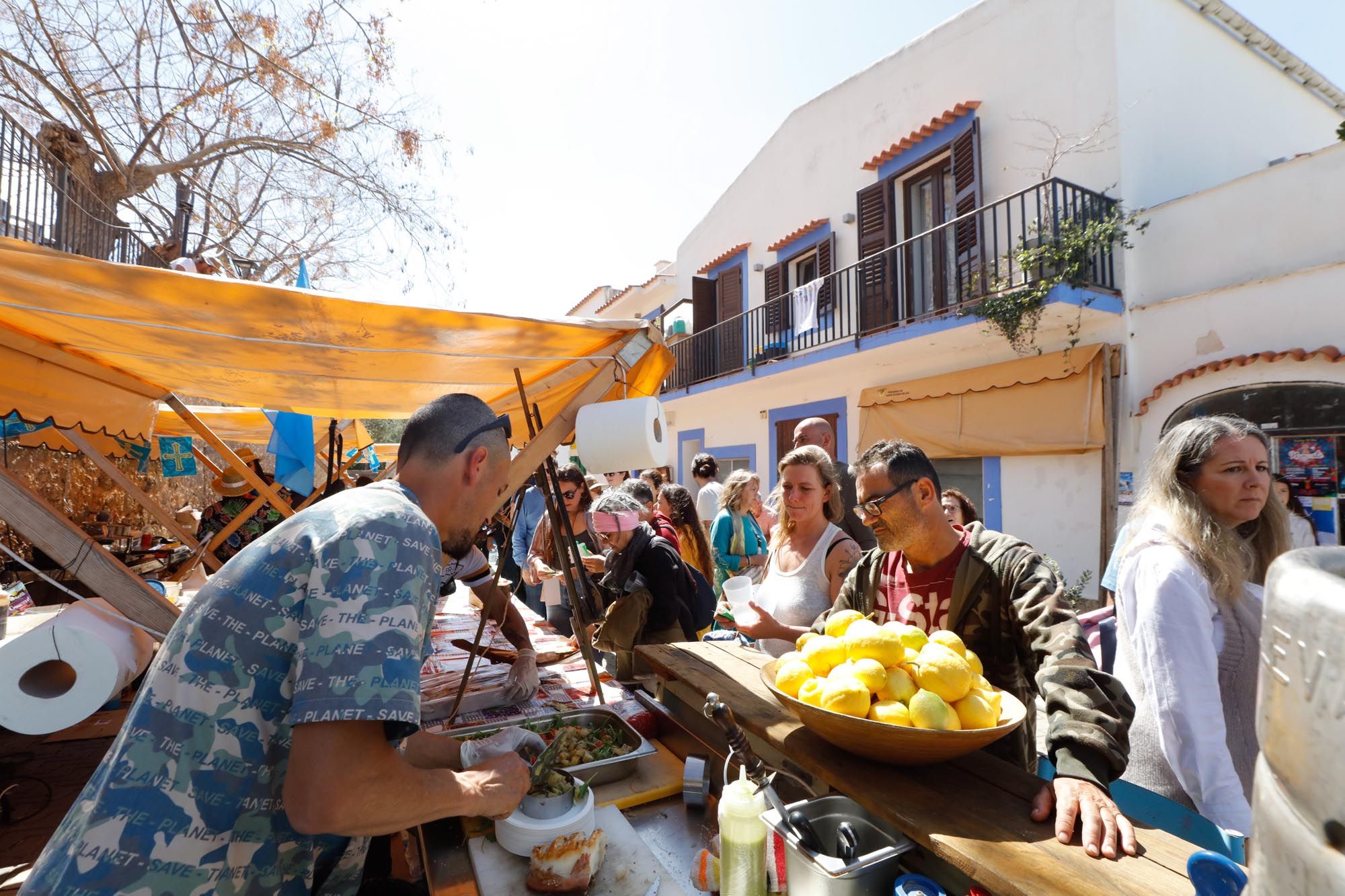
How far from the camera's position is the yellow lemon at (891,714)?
135 cm

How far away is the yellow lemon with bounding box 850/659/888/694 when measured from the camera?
1427 millimetres

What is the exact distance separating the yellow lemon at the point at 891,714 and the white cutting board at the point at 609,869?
64 cm

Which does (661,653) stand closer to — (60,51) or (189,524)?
(60,51)

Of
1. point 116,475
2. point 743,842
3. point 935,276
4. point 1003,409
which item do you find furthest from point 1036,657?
point 935,276

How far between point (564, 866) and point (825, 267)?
424 inches

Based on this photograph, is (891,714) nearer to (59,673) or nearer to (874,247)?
(59,673)

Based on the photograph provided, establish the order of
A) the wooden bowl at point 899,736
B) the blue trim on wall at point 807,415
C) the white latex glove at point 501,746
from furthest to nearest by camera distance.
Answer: the blue trim on wall at point 807,415 → the white latex glove at point 501,746 → the wooden bowl at point 899,736

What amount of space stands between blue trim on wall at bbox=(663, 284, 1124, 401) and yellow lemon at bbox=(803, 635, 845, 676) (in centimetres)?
661

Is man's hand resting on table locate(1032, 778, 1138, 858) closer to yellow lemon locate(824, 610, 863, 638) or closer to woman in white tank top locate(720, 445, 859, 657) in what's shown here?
yellow lemon locate(824, 610, 863, 638)

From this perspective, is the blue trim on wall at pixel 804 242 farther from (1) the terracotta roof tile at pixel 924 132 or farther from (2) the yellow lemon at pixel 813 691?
(2) the yellow lemon at pixel 813 691

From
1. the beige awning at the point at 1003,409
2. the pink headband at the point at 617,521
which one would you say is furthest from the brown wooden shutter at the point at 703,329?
the pink headband at the point at 617,521

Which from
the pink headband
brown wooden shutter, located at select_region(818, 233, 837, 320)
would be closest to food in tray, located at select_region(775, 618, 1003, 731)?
the pink headband

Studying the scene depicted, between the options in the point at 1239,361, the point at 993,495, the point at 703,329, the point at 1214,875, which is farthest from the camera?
the point at 703,329

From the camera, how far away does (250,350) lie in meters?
2.91
